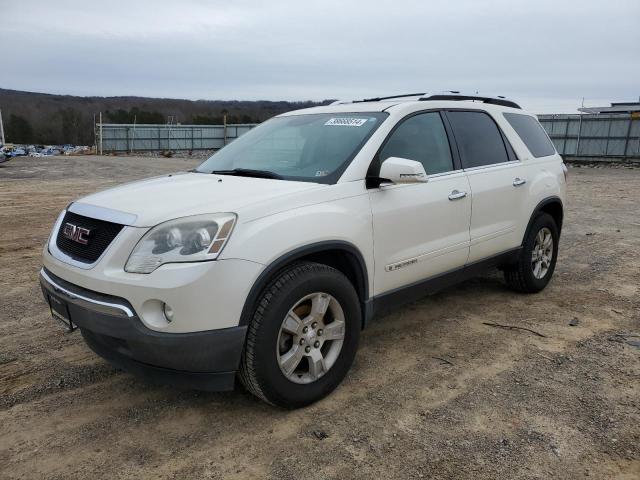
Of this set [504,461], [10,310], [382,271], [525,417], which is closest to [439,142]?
[382,271]

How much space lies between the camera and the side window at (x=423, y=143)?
3748 millimetres

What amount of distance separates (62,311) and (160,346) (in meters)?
0.81

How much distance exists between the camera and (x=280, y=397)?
117 inches

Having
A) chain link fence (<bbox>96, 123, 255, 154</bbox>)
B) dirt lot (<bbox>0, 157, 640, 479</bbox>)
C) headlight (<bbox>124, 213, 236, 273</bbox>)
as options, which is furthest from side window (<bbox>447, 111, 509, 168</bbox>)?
chain link fence (<bbox>96, 123, 255, 154</bbox>)

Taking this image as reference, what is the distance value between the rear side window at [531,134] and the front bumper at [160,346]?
11.8ft

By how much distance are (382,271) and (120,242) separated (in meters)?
1.65

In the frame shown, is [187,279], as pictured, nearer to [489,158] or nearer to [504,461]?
[504,461]

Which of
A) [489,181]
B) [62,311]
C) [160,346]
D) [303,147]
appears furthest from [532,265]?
[62,311]

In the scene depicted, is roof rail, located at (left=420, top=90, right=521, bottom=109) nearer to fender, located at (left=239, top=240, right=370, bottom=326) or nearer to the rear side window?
the rear side window

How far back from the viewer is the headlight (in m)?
2.67

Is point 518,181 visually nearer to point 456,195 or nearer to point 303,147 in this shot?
point 456,195

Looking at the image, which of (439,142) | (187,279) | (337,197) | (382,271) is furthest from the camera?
(439,142)

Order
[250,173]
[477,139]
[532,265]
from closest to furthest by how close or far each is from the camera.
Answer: [250,173]
[477,139]
[532,265]

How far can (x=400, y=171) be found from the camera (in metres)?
3.31
